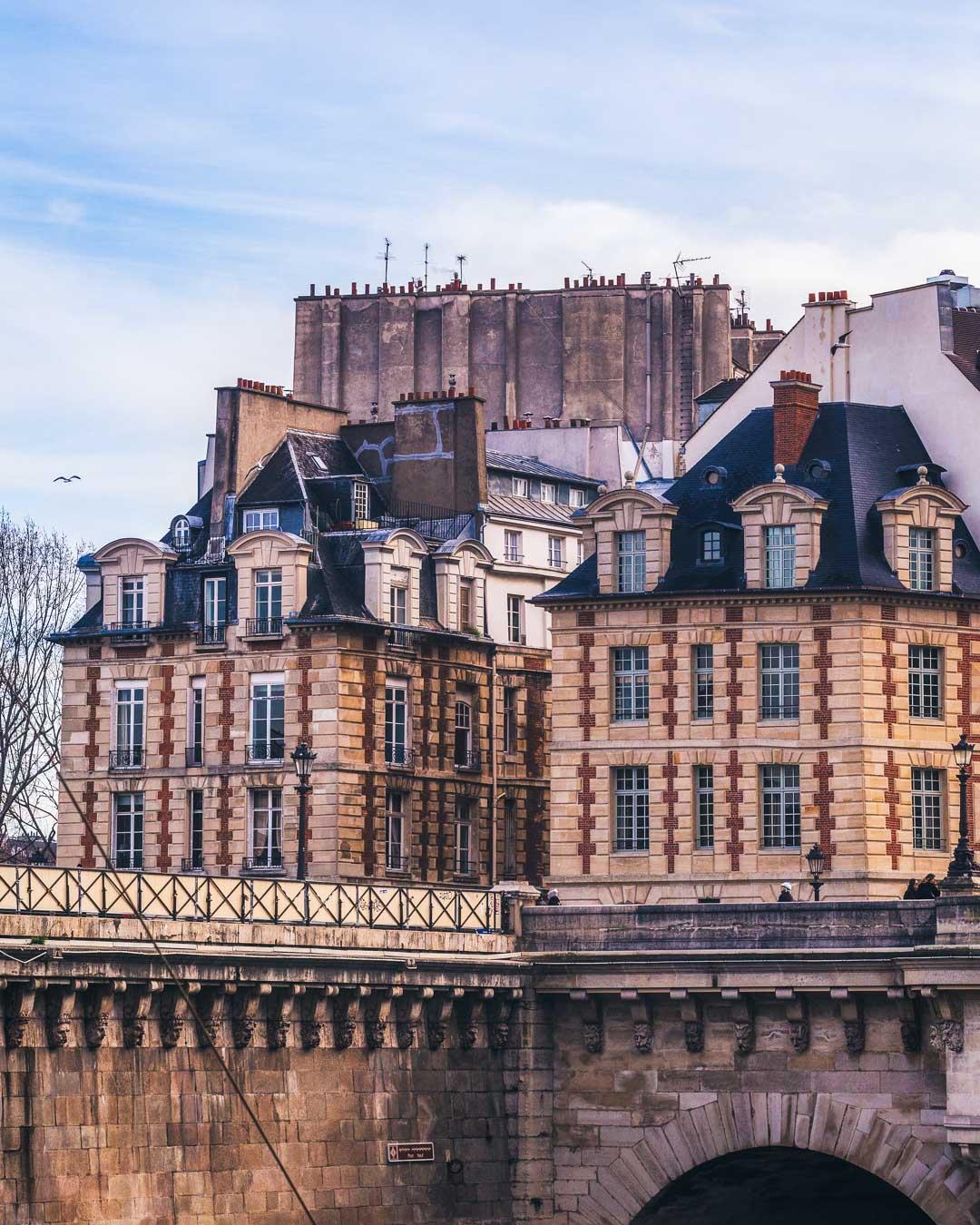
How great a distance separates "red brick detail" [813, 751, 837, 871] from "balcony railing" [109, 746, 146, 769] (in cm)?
1644

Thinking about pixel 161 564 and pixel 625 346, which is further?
pixel 625 346

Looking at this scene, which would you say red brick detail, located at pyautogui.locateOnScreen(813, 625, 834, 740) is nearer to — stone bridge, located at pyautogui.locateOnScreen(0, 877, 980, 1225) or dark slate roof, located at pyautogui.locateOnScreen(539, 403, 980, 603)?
dark slate roof, located at pyautogui.locateOnScreen(539, 403, 980, 603)

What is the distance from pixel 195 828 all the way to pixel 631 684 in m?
11.6

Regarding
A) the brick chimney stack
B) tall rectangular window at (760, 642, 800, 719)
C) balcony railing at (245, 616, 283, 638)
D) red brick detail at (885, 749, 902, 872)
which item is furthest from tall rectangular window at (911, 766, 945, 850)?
balcony railing at (245, 616, 283, 638)

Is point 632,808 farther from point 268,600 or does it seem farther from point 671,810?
point 268,600

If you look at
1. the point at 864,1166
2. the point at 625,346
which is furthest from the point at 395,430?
the point at 864,1166

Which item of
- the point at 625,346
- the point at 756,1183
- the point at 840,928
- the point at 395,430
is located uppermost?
the point at 625,346

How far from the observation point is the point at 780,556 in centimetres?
6322

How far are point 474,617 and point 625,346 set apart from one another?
25195 mm

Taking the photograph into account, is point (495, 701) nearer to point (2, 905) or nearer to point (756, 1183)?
point (756, 1183)

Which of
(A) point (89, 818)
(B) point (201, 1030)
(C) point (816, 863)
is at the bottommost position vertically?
(B) point (201, 1030)

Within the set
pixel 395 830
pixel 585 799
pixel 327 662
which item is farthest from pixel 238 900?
pixel 395 830

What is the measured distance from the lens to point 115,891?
4534cm

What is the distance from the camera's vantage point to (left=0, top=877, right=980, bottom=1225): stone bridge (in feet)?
143
